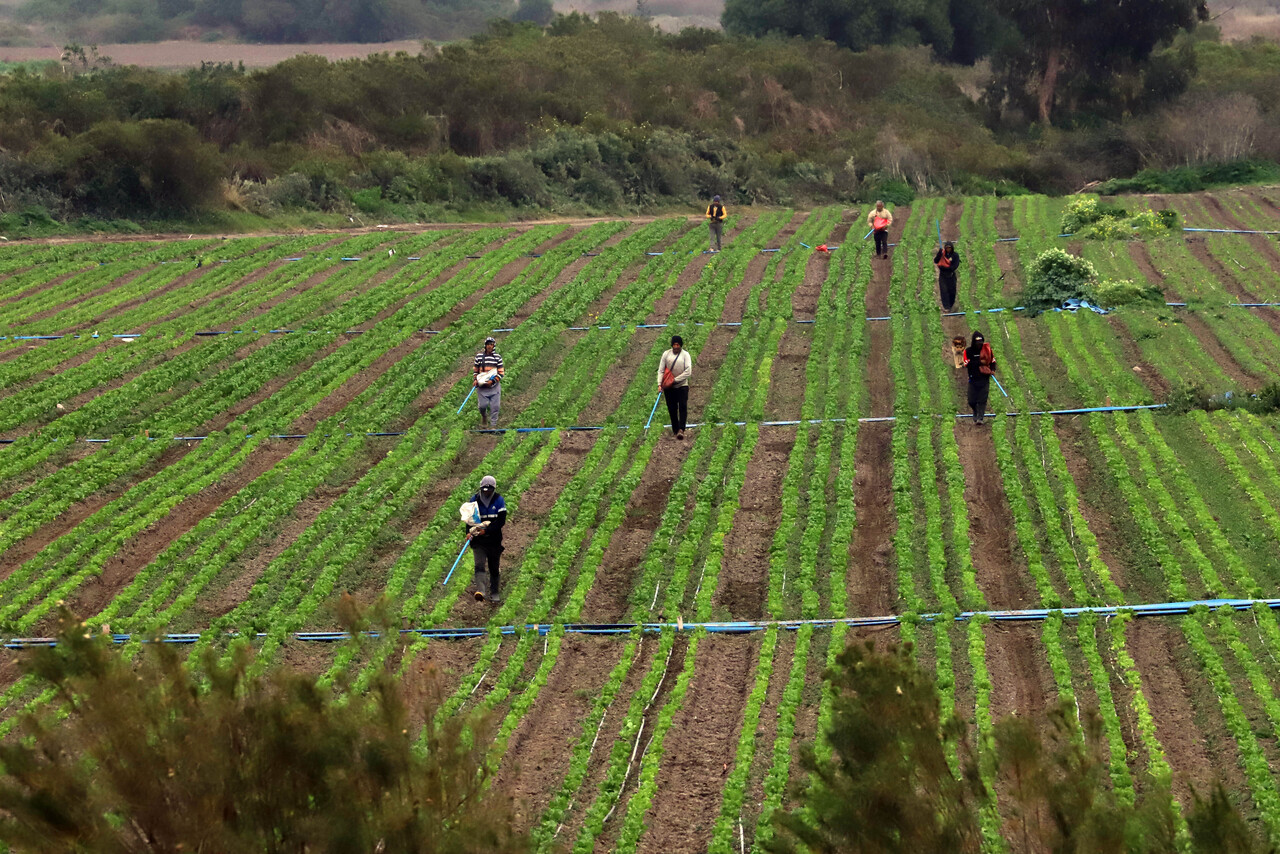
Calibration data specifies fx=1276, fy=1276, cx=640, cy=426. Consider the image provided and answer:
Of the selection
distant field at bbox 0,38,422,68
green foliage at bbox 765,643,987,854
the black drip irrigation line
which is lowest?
distant field at bbox 0,38,422,68

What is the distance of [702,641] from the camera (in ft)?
44.6

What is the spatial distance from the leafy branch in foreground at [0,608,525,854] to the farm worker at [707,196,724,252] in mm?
23852

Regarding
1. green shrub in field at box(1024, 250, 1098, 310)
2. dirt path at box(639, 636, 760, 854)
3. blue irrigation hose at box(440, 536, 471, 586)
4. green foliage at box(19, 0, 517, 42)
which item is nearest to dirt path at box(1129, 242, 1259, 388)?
green shrub in field at box(1024, 250, 1098, 310)

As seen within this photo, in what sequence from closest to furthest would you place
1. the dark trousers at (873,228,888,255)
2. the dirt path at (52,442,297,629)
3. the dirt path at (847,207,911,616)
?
the dirt path at (847,207,911,616), the dirt path at (52,442,297,629), the dark trousers at (873,228,888,255)

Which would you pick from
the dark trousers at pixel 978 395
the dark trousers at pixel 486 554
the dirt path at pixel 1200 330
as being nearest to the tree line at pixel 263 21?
the dirt path at pixel 1200 330

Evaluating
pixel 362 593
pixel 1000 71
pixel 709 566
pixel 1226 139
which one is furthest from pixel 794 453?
pixel 1000 71

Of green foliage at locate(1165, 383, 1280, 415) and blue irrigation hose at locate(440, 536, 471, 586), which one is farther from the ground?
green foliage at locate(1165, 383, 1280, 415)

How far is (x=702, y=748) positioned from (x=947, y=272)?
50.1 ft

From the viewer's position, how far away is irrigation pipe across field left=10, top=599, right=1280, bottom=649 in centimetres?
1348

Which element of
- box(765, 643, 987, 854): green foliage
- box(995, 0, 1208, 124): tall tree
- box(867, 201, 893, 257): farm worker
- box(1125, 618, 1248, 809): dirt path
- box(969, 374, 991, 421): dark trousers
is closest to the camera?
box(765, 643, 987, 854): green foliage

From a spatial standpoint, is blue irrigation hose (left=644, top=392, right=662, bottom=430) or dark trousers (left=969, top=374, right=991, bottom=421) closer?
dark trousers (left=969, top=374, right=991, bottom=421)

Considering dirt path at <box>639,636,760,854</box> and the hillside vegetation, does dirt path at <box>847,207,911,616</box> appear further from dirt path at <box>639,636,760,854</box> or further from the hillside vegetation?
the hillside vegetation

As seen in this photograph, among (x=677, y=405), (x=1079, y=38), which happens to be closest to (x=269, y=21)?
(x=1079, y=38)

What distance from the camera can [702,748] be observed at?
1175 cm
